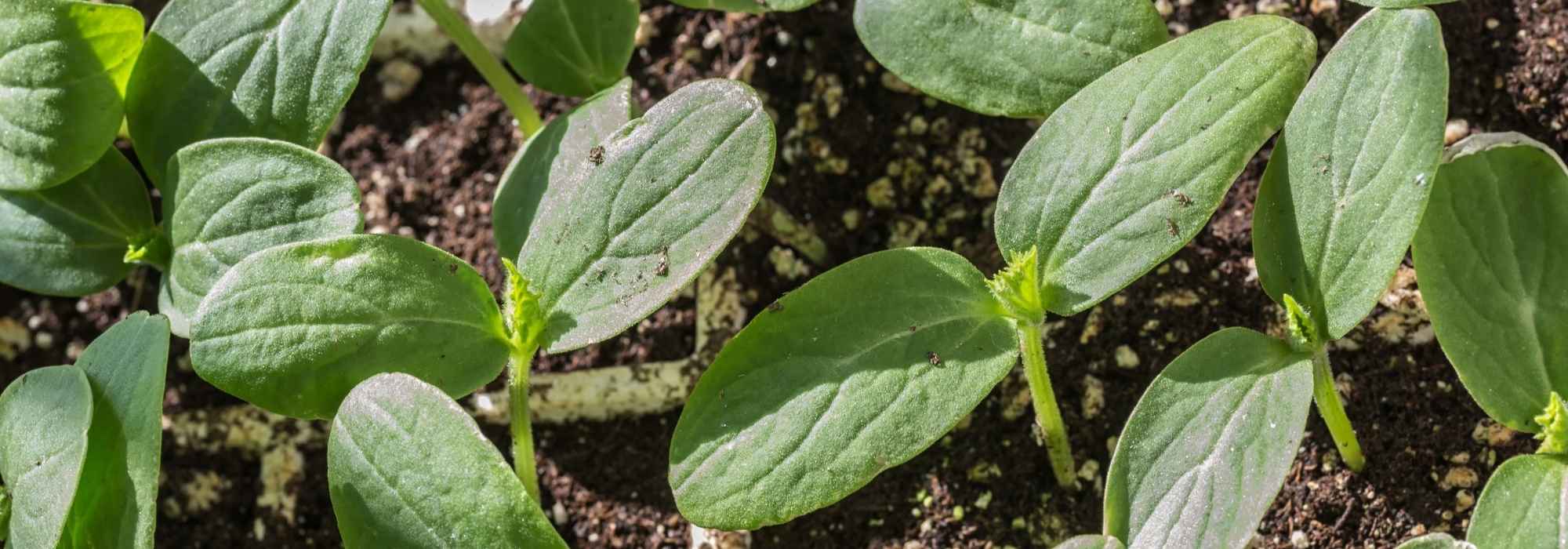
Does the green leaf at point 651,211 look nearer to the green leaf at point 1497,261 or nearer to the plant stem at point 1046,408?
the plant stem at point 1046,408

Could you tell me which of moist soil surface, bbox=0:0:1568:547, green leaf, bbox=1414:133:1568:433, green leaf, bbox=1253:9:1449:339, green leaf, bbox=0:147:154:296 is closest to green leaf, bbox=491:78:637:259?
moist soil surface, bbox=0:0:1568:547

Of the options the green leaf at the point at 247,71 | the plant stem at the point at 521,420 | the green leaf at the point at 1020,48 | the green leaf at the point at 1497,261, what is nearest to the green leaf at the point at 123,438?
the green leaf at the point at 247,71

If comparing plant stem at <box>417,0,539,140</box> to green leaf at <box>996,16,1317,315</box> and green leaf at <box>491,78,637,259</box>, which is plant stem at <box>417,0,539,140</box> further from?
green leaf at <box>996,16,1317,315</box>

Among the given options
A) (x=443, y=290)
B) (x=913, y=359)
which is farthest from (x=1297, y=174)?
(x=443, y=290)

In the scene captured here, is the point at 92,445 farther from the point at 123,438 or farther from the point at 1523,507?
the point at 1523,507

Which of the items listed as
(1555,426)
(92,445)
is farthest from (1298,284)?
(92,445)

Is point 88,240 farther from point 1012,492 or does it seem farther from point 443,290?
point 1012,492
